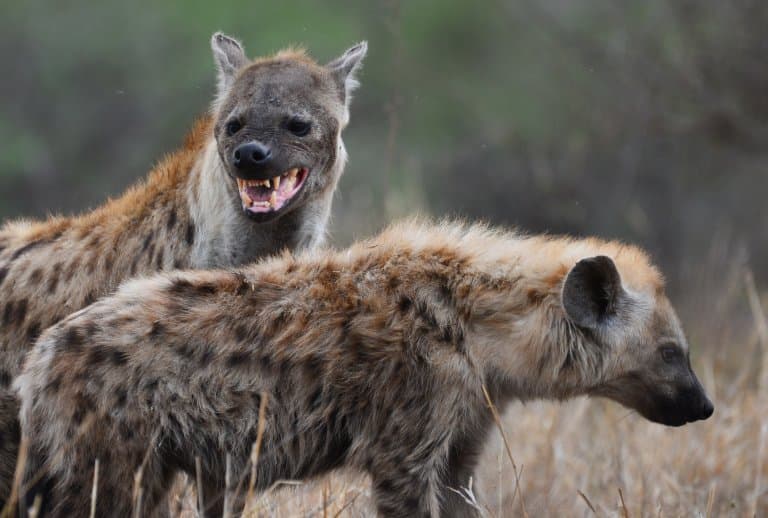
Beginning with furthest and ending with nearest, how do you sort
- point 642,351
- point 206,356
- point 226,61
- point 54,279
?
1. point 226,61
2. point 54,279
3. point 642,351
4. point 206,356

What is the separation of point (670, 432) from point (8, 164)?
8.59 meters

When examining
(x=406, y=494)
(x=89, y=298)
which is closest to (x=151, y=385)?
(x=406, y=494)

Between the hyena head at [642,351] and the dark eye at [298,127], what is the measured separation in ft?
4.75

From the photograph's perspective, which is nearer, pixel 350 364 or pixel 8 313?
pixel 350 364

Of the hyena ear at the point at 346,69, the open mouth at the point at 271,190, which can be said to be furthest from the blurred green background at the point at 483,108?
the open mouth at the point at 271,190

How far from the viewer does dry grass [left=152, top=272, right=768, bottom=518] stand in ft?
15.8

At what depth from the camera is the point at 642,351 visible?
4.40 meters

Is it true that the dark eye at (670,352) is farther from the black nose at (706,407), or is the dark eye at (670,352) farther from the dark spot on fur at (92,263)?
the dark spot on fur at (92,263)

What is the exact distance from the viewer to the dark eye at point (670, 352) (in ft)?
14.5

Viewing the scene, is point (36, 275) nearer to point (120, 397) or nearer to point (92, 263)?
point (92, 263)

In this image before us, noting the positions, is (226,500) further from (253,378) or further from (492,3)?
(492,3)

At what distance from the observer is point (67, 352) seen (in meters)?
4.00

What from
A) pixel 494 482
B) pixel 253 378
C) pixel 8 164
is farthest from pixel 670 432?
pixel 8 164

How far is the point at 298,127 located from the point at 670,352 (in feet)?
5.41
